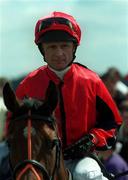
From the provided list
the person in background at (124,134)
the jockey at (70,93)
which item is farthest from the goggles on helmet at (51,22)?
the person in background at (124,134)

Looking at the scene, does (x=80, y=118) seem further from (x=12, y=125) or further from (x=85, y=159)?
(x=12, y=125)

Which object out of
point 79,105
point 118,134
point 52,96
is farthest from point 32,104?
point 118,134

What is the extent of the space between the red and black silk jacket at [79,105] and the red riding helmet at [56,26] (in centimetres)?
38

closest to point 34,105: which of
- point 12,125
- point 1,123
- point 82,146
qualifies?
point 12,125

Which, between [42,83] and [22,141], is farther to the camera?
[42,83]

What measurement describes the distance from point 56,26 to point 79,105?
849 millimetres

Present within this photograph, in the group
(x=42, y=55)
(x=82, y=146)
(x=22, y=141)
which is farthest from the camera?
(x=42, y=55)

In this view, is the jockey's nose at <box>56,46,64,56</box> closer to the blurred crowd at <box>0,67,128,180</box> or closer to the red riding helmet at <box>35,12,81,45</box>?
the red riding helmet at <box>35,12,81,45</box>

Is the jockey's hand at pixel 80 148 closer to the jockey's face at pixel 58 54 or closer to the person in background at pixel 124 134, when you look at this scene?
the jockey's face at pixel 58 54

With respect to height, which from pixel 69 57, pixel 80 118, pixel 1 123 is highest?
pixel 69 57

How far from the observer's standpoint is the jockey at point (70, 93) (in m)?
7.66

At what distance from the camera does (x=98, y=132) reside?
7621 mm

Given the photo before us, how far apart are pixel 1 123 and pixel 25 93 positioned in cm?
256

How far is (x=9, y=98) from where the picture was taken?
22.3ft
